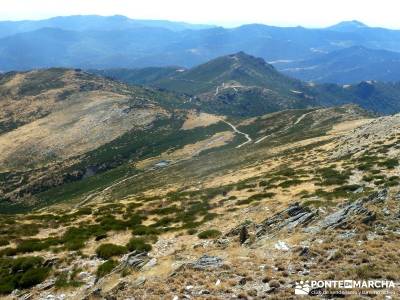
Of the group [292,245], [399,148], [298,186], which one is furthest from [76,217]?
[399,148]

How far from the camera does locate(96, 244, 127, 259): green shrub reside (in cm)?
2962

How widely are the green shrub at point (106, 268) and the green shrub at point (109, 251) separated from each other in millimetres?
1818

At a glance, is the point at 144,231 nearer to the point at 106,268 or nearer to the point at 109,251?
the point at 109,251

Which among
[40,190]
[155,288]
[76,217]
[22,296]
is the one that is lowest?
[40,190]

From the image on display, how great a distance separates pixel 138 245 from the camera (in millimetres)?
30547

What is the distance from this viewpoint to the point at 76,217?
44.9 m

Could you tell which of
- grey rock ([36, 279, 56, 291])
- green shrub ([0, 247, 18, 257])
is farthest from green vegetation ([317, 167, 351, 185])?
green shrub ([0, 247, 18, 257])

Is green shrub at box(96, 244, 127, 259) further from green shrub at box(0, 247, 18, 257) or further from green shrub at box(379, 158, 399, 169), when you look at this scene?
green shrub at box(379, 158, 399, 169)

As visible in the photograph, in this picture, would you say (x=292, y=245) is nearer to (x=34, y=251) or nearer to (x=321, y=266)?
(x=321, y=266)

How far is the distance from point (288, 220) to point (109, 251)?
1281 centimetres

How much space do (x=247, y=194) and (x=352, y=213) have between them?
17.8 metres

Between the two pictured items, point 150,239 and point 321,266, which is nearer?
point 321,266

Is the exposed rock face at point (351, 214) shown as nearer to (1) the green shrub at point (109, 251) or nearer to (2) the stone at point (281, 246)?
(2) the stone at point (281, 246)

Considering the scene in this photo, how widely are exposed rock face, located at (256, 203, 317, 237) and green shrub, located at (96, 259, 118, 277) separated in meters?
9.86
